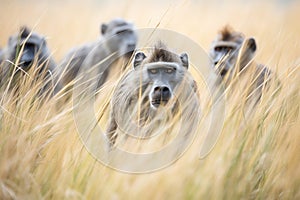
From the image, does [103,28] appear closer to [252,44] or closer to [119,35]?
[119,35]

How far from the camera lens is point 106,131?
4.25m

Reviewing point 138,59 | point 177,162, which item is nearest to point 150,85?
point 138,59

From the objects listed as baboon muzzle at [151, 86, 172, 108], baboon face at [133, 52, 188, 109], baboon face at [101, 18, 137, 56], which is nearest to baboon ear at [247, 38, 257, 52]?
baboon face at [133, 52, 188, 109]

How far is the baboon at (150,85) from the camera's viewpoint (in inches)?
160

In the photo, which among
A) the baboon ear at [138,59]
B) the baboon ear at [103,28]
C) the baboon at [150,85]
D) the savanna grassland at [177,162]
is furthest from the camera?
the baboon ear at [103,28]

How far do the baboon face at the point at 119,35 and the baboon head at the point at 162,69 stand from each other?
4.27 meters

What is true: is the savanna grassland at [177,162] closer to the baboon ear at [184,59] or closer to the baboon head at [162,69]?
the baboon head at [162,69]

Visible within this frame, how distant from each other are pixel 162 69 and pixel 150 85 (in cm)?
16

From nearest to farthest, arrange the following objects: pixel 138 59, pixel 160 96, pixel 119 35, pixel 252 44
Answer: pixel 160 96
pixel 138 59
pixel 252 44
pixel 119 35

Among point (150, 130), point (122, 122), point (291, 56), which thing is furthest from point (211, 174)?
point (291, 56)

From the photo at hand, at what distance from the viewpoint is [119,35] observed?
28.7ft

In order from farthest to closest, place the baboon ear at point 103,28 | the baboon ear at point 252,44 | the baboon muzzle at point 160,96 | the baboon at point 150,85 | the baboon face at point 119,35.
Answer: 1. the baboon ear at point 103,28
2. the baboon face at point 119,35
3. the baboon ear at point 252,44
4. the baboon at point 150,85
5. the baboon muzzle at point 160,96

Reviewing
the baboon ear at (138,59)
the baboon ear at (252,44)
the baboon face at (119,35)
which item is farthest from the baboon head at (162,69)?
the baboon face at (119,35)

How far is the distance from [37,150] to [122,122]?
1002mm
